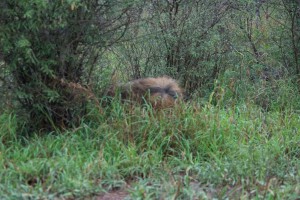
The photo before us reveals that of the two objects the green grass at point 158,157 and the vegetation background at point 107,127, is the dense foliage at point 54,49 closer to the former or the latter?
the vegetation background at point 107,127

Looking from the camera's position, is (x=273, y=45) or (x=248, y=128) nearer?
(x=248, y=128)

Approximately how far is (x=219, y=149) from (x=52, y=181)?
1728mm

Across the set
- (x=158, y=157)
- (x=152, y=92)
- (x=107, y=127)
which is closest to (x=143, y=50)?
(x=152, y=92)

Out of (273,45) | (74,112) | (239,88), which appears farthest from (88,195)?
(273,45)

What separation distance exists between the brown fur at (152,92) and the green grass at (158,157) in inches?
8.7

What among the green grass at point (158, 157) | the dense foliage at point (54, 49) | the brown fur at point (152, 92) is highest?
the dense foliage at point (54, 49)

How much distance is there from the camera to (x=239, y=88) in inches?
305

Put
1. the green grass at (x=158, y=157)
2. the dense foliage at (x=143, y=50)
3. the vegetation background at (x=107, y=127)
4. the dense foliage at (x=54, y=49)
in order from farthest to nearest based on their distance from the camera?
the dense foliage at (x=143, y=50) → the dense foliage at (x=54, y=49) → the vegetation background at (x=107, y=127) → the green grass at (x=158, y=157)

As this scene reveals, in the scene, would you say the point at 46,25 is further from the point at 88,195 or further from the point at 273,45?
the point at 273,45

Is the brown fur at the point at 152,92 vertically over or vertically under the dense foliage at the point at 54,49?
under

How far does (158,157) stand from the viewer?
5.32 metres

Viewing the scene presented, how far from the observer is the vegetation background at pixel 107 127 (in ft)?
15.8

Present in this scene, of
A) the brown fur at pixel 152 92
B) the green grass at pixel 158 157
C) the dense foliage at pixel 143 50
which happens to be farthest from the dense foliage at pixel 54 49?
the brown fur at pixel 152 92

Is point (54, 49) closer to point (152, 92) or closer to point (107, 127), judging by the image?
point (107, 127)
